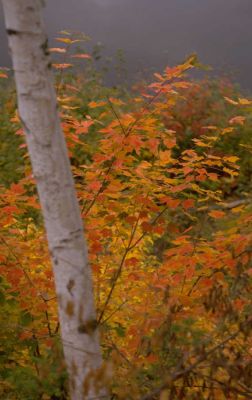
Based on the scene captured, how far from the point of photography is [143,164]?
314 centimetres

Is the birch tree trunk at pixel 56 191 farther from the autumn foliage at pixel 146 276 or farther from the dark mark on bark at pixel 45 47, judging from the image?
the autumn foliage at pixel 146 276

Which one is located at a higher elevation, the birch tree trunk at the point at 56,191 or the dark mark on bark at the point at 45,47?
the dark mark on bark at the point at 45,47

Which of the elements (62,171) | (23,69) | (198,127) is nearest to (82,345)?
(62,171)

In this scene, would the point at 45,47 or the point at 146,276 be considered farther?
the point at 146,276

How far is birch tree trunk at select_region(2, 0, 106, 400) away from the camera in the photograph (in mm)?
1908

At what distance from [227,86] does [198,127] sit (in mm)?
2615

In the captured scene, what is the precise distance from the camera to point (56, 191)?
203 cm

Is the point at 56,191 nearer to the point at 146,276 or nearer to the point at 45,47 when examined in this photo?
the point at 45,47

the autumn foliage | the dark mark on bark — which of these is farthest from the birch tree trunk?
the autumn foliage

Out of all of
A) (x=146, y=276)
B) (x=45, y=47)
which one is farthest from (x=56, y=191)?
(x=146, y=276)

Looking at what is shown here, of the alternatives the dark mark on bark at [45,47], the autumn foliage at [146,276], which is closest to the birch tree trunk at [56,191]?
the dark mark on bark at [45,47]

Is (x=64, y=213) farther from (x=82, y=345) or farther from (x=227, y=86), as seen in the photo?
(x=227, y=86)

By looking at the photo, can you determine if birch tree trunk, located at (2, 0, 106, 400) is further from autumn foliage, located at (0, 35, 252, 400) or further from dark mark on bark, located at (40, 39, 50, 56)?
autumn foliage, located at (0, 35, 252, 400)

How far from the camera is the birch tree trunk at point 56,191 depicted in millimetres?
1908
